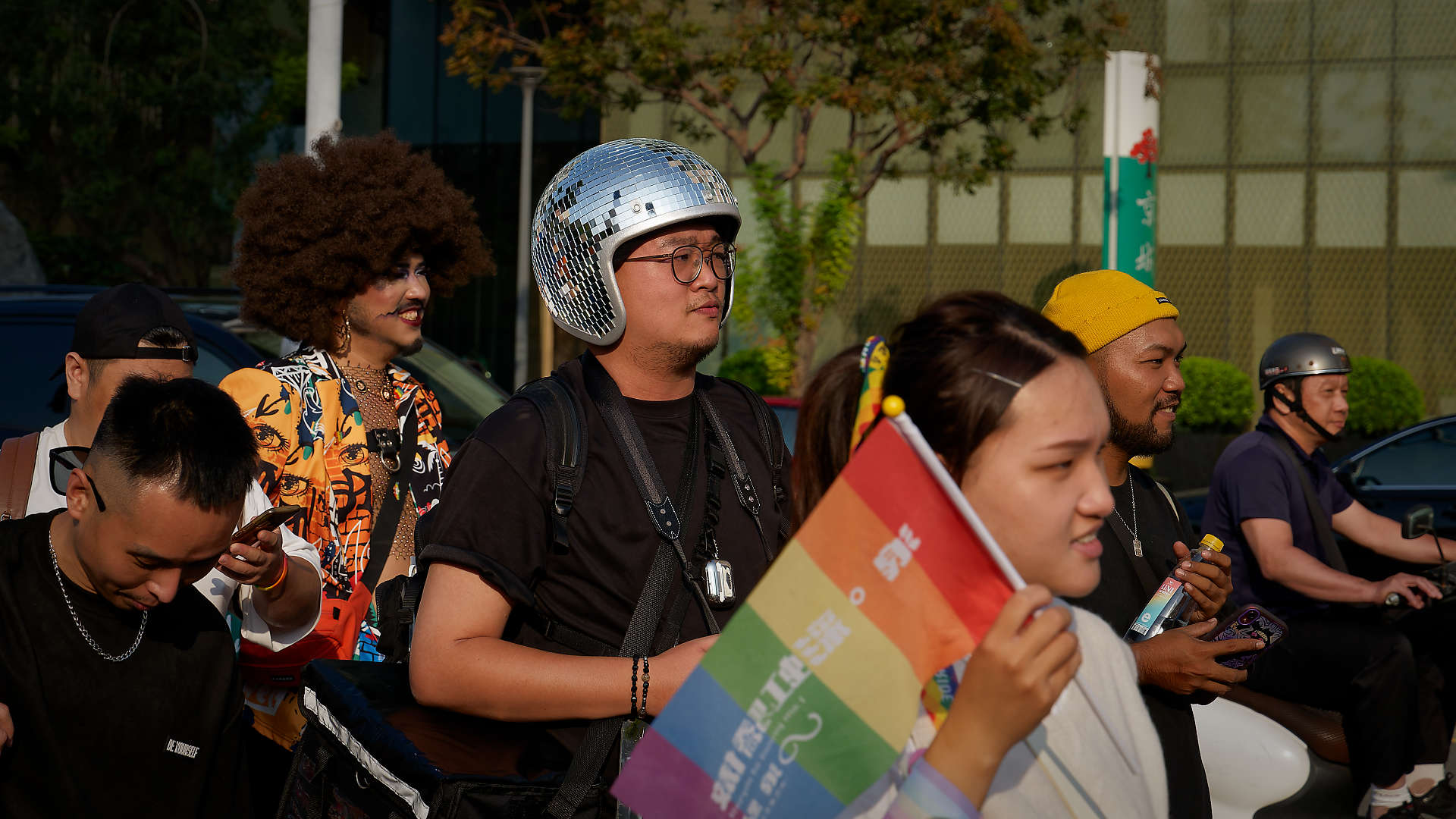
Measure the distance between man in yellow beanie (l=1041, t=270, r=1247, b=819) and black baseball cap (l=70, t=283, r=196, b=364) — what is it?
247 cm

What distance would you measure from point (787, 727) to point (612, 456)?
973 mm

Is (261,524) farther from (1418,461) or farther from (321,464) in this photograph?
(1418,461)

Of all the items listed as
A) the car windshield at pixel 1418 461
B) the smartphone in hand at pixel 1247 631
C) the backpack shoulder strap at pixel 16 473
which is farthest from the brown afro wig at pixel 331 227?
the car windshield at pixel 1418 461

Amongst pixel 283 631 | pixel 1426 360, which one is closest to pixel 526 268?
pixel 1426 360

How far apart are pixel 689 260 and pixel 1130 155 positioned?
655cm

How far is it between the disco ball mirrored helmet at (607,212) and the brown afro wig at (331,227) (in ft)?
6.37

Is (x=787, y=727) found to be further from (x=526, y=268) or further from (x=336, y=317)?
(x=526, y=268)

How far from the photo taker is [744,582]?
2.50 m

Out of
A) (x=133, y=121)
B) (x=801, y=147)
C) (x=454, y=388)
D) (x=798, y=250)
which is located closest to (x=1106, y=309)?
(x=454, y=388)

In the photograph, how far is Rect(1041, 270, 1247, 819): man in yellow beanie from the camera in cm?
287

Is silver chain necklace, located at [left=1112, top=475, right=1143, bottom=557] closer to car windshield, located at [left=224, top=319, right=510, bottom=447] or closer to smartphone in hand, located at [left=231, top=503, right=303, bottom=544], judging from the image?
smartphone in hand, located at [left=231, top=503, right=303, bottom=544]

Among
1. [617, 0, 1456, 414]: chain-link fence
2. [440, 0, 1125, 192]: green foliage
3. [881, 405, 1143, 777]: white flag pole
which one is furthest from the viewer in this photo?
[617, 0, 1456, 414]: chain-link fence

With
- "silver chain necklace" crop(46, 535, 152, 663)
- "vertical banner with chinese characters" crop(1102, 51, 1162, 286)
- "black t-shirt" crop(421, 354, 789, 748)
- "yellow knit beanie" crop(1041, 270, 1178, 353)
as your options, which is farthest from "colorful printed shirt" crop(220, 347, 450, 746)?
"vertical banner with chinese characters" crop(1102, 51, 1162, 286)

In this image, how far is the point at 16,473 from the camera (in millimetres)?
3293
